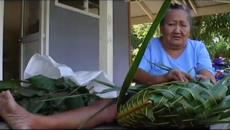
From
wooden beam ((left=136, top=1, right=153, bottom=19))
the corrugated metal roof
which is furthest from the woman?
wooden beam ((left=136, top=1, right=153, bottom=19))

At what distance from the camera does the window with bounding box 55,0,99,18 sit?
187 inches

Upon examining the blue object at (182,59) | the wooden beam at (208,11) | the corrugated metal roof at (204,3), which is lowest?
the blue object at (182,59)

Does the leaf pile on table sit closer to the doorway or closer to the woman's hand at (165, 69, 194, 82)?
the woman's hand at (165, 69, 194, 82)

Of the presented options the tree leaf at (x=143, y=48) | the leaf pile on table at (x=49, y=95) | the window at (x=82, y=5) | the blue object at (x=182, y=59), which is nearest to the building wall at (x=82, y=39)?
the window at (x=82, y=5)

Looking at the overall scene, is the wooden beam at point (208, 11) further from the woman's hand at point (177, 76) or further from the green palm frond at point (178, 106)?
the green palm frond at point (178, 106)

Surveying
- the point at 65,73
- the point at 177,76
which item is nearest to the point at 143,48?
the point at 177,76

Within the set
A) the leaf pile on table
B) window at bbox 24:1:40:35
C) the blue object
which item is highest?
window at bbox 24:1:40:35

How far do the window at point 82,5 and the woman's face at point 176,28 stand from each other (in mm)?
3133

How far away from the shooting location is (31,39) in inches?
182

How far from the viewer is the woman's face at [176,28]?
171cm

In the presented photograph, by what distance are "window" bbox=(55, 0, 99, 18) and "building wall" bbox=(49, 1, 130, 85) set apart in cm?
7

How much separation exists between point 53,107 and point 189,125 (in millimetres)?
472

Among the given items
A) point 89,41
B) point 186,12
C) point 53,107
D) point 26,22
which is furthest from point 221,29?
point 53,107

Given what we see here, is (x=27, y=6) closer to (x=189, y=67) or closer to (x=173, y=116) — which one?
(x=189, y=67)
